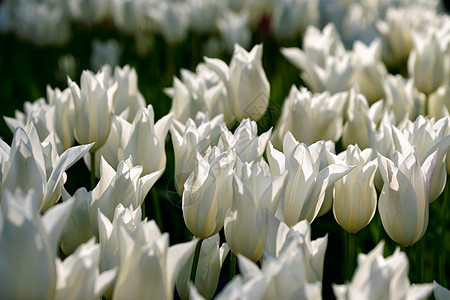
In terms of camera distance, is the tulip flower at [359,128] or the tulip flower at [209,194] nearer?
the tulip flower at [209,194]

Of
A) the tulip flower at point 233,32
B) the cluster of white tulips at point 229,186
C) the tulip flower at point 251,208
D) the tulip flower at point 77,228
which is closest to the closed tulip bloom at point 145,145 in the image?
the cluster of white tulips at point 229,186

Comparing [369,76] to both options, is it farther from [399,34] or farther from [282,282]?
[282,282]

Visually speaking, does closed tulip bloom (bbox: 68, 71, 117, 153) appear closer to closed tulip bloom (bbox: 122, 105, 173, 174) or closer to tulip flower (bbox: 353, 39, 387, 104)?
closed tulip bloom (bbox: 122, 105, 173, 174)

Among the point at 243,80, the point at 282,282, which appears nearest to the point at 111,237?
the point at 282,282

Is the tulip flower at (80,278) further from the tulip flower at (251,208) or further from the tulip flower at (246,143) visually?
the tulip flower at (246,143)

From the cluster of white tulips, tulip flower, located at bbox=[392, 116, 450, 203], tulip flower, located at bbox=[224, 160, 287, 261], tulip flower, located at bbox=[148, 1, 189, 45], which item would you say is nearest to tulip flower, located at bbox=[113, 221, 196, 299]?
the cluster of white tulips

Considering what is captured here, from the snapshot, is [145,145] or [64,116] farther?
[64,116]

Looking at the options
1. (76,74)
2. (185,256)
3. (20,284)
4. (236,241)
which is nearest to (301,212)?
(236,241)

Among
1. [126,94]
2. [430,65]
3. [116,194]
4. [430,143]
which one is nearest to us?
[116,194]
